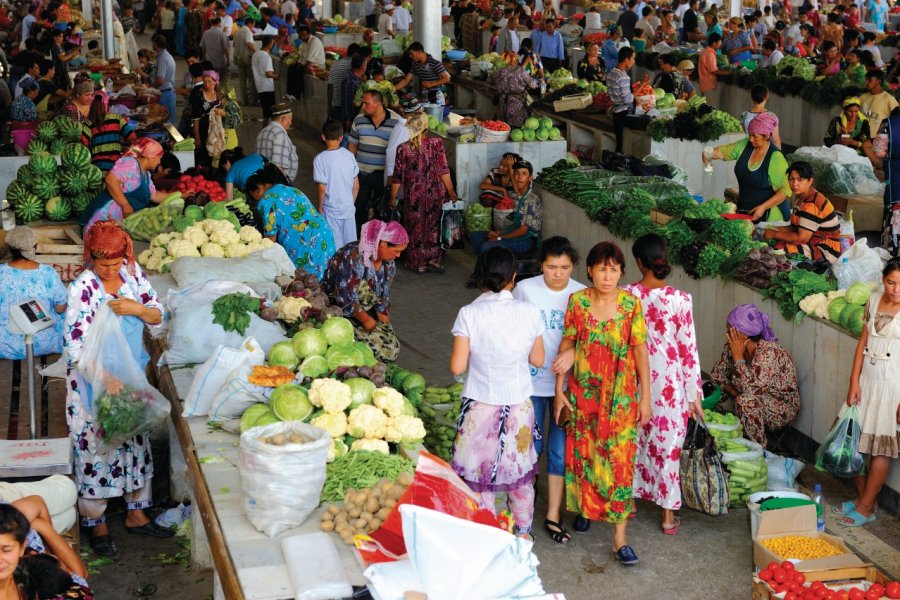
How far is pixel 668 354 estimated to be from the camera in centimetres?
572

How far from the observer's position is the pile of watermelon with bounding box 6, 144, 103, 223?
9.62 meters

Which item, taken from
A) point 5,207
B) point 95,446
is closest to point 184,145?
point 5,207

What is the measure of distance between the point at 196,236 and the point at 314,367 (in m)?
2.53

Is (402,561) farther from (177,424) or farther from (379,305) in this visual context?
(379,305)

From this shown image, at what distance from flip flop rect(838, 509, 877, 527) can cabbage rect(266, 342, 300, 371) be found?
2929 mm

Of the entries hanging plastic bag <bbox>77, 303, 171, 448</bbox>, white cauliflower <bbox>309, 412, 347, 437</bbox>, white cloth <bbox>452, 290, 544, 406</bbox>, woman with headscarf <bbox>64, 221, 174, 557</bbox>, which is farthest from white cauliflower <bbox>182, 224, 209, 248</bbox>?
white cloth <bbox>452, 290, 544, 406</bbox>

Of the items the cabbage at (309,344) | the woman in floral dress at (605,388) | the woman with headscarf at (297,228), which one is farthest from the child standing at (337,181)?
the woman in floral dress at (605,388)

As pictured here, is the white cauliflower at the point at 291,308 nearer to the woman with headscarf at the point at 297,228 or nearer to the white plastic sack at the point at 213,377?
the white plastic sack at the point at 213,377

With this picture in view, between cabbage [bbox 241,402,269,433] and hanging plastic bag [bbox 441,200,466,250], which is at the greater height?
cabbage [bbox 241,402,269,433]

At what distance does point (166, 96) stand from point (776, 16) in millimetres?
14616

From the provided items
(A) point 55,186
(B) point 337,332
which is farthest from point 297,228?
(A) point 55,186

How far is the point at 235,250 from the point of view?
25.5 feet

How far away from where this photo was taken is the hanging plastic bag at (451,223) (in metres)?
10.5

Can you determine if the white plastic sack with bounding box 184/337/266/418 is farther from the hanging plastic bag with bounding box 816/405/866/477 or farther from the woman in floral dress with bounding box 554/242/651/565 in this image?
the hanging plastic bag with bounding box 816/405/866/477
